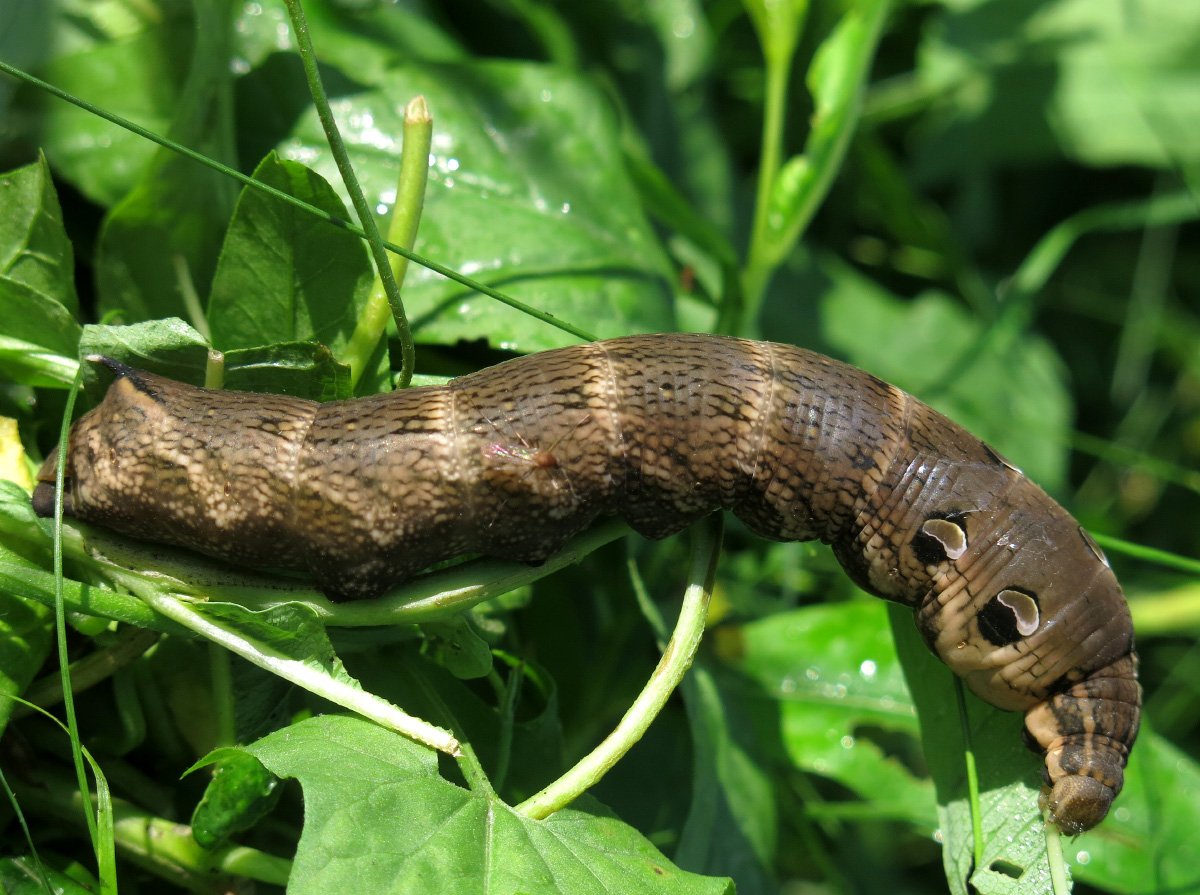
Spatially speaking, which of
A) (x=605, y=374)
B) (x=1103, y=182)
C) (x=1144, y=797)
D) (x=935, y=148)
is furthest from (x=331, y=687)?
(x=1103, y=182)

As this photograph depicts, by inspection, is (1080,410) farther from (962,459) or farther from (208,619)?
(208,619)

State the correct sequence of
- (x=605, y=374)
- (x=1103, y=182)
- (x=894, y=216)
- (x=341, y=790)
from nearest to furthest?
(x=341, y=790) → (x=605, y=374) → (x=894, y=216) → (x=1103, y=182)

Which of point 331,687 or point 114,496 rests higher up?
point 114,496

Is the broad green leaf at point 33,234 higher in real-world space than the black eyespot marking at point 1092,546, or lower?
higher

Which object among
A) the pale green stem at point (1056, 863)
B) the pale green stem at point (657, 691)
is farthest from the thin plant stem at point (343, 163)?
the pale green stem at point (1056, 863)

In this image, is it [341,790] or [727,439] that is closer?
[341,790]

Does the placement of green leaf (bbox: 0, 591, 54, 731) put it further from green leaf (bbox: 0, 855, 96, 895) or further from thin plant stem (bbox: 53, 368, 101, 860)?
green leaf (bbox: 0, 855, 96, 895)

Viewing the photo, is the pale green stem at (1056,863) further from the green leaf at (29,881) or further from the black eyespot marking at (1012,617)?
the green leaf at (29,881)
